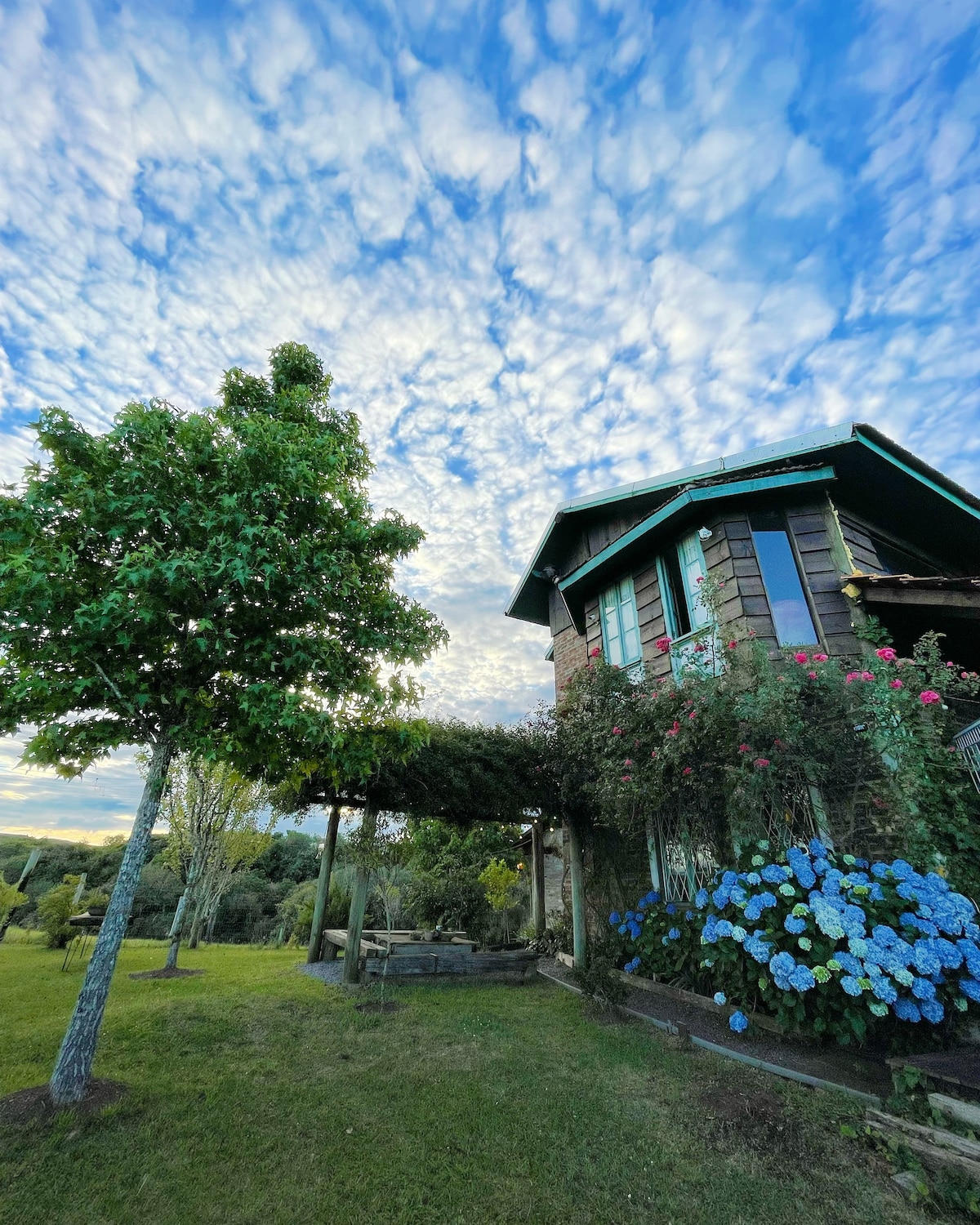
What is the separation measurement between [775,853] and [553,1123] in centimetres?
319

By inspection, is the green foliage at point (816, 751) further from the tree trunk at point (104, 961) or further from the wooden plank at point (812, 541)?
the tree trunk at point (104, 961)

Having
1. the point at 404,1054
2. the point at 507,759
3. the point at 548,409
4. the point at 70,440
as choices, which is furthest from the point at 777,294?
the point at 404,1054

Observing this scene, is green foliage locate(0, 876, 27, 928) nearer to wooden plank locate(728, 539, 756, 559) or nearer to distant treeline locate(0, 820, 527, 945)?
distant treeline locate(0, 820, 527, 945)

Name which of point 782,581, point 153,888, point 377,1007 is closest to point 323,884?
point 377,1007

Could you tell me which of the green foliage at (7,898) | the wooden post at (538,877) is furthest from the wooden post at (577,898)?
the green foliage at (7,898)

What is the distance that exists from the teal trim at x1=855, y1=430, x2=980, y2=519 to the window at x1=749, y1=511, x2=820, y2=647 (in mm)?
1422

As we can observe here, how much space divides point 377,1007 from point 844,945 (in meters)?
5.91

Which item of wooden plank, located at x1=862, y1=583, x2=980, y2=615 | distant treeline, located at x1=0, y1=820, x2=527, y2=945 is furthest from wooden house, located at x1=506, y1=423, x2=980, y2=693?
distant treeline, located at x1=0, y1=820, x2=527, y2=945

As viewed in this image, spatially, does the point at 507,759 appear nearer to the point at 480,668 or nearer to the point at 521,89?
the point at 480,668

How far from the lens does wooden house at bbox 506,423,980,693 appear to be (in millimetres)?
6633

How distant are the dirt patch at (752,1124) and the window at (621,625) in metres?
5.42

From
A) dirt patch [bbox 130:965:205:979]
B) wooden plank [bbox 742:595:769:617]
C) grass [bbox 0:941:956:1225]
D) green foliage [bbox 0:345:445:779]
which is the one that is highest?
wooden plank [bbox 742:595:769:617]

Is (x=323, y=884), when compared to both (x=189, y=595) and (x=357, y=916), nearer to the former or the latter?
(x=357, y=916)

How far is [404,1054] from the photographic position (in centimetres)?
518
